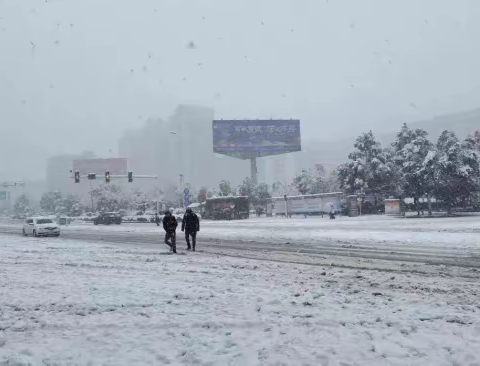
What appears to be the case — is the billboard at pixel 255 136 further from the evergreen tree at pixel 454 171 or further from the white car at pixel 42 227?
the white car at pixel 42 227

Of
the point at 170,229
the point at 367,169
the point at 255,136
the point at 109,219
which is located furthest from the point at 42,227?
the point at 255,136

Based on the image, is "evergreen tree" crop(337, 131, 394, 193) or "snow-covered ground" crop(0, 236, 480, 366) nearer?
"snow-covered ground" crop(0, 236, 480, 366)

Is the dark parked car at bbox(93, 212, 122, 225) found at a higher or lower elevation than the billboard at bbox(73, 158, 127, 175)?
lower

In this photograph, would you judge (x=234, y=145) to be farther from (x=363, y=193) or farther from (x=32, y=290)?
(x=32, y=290)

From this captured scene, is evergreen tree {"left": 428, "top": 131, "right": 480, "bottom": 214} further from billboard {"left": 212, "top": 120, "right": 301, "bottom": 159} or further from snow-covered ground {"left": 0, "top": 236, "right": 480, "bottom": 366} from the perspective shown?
snow-covered ground {"left": 0, "top": 236, "right": 480, "bottom": 366}

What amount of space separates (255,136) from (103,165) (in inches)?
4237

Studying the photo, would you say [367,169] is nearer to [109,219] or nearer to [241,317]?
[109,219]

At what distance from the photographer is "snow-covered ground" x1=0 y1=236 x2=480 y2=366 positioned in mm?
5156

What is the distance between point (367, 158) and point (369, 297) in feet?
195

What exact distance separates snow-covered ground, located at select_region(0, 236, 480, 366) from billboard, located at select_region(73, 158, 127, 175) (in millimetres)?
166340

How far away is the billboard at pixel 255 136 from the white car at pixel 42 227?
50.0 meters

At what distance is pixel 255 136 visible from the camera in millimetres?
82500

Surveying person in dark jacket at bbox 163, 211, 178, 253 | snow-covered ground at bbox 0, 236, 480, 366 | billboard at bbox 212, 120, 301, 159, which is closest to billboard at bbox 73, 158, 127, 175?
billboard at bbox 212, 120, 301, 159

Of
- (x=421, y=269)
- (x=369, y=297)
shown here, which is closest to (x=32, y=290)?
(x=369, y=297)
